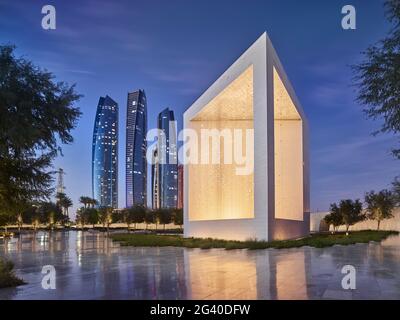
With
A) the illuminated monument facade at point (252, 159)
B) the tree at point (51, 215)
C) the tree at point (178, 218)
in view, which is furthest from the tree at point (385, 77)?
the tree at point (51, 215)

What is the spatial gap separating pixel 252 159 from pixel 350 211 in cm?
2043

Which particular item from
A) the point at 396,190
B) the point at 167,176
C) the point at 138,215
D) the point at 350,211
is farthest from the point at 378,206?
the point at 167,176

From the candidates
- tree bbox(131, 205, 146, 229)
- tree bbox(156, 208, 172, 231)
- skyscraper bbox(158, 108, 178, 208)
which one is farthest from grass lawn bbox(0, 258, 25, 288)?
skyscraper bbox(158, 108, 178, 208)

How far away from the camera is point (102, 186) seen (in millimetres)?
114188

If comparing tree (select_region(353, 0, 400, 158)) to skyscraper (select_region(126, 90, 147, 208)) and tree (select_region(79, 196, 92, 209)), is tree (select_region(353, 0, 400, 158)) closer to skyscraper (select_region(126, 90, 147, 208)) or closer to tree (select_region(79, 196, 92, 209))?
tree (select_region(79, 196, 92, 209))

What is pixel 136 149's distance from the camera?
11331cm

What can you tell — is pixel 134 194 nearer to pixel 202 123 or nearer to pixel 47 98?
pixel 202 123

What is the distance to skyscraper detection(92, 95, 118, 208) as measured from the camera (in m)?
97.3

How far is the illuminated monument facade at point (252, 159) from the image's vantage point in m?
26.0

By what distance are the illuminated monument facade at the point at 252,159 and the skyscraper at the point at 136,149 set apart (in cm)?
7755

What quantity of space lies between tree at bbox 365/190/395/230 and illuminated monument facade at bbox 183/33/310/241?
13250 millimetres

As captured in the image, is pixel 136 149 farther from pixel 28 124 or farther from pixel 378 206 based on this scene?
pixel 28 124
